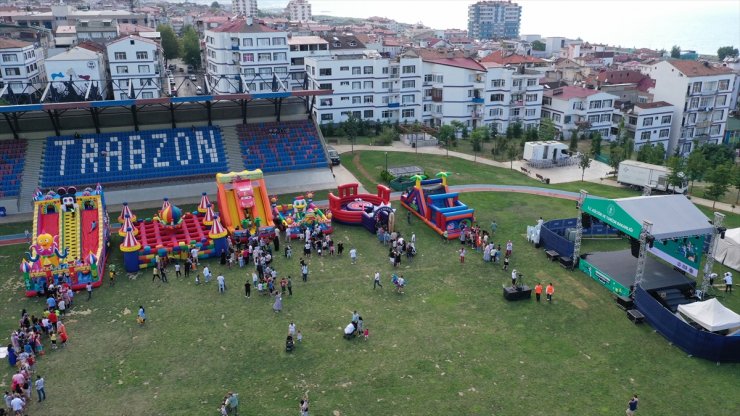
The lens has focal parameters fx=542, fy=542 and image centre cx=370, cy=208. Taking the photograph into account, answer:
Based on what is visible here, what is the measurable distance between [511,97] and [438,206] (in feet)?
132

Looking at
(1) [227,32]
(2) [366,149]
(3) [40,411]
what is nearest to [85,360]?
(3) [40,411]

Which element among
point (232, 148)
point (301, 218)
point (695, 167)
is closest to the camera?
point (301, 218)

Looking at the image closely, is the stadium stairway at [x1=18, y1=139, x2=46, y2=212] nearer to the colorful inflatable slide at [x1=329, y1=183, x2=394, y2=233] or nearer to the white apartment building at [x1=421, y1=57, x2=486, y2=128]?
the colorful inflatable slide at [x1=329, y1=183, x2=394, y2=233]

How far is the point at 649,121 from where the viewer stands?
7131 cm

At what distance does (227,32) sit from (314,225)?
5444 centimetres

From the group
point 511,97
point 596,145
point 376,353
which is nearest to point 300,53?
point 511,97

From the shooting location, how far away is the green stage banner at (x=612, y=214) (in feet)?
95.8

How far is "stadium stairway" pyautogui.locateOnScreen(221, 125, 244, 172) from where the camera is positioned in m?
48.9

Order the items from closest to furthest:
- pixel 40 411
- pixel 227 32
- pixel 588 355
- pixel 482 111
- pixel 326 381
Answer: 1. pixel 40 411
2. pixel 326 381
3. pixel 588 355
4. pixel 482 111
5. pixel 227 32

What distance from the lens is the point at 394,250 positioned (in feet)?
115

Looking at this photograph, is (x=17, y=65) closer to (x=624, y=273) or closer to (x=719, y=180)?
(x=624, y=273)

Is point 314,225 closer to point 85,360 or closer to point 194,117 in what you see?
point 85,360

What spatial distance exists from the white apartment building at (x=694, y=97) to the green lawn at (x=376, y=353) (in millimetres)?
49822

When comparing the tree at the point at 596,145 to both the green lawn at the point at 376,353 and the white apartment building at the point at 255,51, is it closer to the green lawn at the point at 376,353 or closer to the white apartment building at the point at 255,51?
the green lawn at the point at 376,353
